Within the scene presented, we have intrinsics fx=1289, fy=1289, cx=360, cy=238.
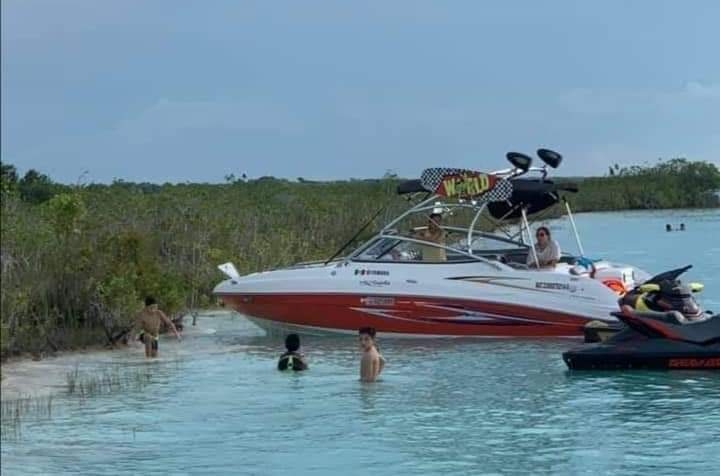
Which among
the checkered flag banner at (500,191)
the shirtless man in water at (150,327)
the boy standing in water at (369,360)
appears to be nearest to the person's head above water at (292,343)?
the boy standing in water at (369,360)

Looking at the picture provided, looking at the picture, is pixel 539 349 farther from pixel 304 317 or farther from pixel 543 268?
pixel 304 317

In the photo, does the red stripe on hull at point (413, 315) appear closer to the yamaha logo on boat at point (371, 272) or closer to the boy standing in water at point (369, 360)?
the yamaha logo on boat at point (371, 272)

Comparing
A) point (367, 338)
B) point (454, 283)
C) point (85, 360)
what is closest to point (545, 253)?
point (454, 283)

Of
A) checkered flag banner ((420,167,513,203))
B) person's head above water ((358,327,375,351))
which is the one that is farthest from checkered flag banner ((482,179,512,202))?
person's head above water ((358,327,375,351))

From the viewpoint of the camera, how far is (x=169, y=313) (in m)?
18.0

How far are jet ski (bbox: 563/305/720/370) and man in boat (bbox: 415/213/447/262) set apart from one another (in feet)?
12.2

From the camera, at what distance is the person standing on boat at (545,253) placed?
17047mm

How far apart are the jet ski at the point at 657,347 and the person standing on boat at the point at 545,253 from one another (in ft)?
9.49

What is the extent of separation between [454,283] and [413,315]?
754mm

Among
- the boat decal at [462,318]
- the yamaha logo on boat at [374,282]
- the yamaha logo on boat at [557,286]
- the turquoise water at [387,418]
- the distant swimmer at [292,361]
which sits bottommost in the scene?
the turquoise water at [387,418]

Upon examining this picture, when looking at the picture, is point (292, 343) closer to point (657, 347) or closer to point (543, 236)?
point (657, 347)

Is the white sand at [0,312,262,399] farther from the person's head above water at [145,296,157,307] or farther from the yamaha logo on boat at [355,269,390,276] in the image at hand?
the yamaha logo on boat at [355,269,390,276]

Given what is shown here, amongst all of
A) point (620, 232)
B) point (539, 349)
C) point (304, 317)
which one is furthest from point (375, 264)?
point (620, 232)

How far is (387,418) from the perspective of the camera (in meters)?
11.8
